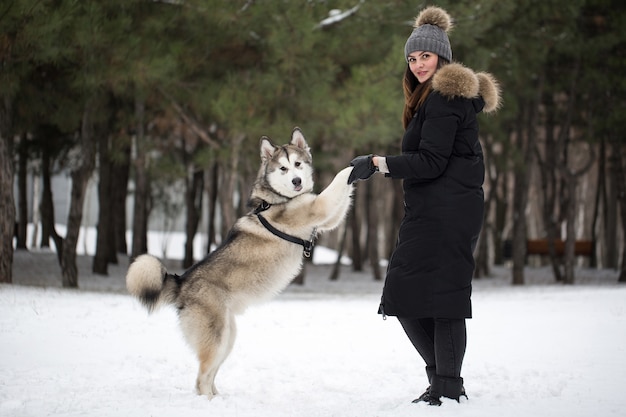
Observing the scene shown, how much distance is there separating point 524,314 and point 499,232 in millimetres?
18598

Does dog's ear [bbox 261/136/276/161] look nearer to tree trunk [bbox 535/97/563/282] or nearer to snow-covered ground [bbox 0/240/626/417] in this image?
snow-covered ground [bbox 0/240/626/417]

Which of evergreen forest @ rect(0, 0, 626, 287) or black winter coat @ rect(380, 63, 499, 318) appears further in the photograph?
evergreen forest @ rect(0, 0, 626, 287)

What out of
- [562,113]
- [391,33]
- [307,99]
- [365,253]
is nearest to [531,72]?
[562,113]

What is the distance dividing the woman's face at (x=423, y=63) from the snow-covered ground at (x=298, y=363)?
2.17 m

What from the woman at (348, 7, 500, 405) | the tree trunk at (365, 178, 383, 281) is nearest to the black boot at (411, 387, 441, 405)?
the woman at (348, 7, 500, 405)

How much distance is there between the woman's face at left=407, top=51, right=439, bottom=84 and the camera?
467 cm

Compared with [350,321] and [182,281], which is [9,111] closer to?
[350,321]

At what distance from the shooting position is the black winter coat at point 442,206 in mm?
4430

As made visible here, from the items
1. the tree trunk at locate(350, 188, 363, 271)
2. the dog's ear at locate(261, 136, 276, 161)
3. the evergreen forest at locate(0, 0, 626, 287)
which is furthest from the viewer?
the tree trunk at locate(350, 188, 363, 271)

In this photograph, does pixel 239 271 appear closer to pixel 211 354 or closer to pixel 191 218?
pixel 211 354

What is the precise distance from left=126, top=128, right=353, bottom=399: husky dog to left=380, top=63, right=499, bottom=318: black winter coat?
731 mm

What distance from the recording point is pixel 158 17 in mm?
14523

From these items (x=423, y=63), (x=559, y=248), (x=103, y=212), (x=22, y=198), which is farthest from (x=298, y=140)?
(x=559, y=248)

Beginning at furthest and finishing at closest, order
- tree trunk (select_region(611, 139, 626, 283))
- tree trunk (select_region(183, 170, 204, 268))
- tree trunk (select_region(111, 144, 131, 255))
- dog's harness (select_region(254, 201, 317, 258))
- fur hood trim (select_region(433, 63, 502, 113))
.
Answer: tree trunk (select_region(183, 170, 204, 268)) → tree trunk (select_region(111, 144, 131, 255)) → tree trunk (select_region(611, 139, 626, 283)) → dog's harness (select_region(254, 201, 317, 258)) → fur hood trim (select_region(433, 63, 502, 113))
